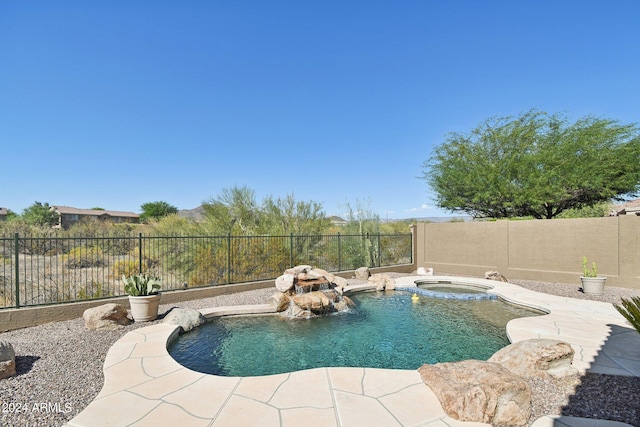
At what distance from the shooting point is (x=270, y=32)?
9.70m

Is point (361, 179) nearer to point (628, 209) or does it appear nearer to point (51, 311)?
point (628, 209)

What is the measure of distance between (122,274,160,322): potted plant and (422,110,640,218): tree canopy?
13.0m

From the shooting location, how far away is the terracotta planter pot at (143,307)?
5410 millimetres

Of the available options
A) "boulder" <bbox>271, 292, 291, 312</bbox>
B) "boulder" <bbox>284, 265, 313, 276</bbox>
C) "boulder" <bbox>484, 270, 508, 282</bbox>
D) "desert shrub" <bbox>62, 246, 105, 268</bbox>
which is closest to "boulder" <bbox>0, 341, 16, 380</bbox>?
"boulder" <bbox>271, 292, 291, 312</bbox>

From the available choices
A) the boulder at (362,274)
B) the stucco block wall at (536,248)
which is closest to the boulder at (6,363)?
the boulder at (362,274)

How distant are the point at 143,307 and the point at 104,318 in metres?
0.58

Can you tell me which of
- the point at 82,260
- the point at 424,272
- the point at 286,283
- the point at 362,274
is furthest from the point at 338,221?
the point at 82,260

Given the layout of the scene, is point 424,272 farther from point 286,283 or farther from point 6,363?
point 6,363

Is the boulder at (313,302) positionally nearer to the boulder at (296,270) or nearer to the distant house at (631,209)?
the boulder at (296,270)

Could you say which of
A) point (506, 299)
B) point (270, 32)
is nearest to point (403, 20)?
point (270, 32)

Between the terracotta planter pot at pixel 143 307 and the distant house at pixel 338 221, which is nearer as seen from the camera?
the terracotta planter pot at pixel 143 307

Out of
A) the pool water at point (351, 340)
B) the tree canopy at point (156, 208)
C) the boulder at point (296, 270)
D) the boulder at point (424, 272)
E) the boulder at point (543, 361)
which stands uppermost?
the tree canopy at point (156, 208)

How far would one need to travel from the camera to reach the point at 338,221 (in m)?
13.9

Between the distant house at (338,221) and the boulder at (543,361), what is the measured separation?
987cm
